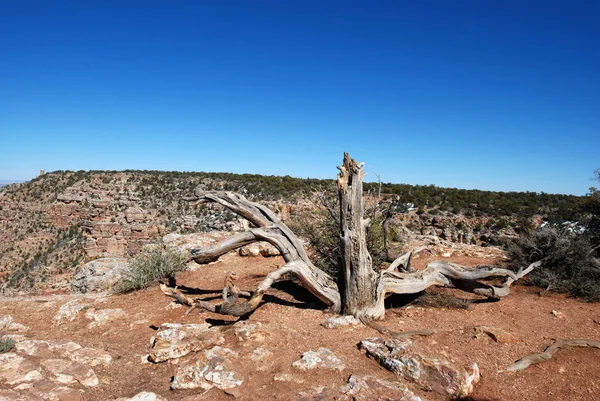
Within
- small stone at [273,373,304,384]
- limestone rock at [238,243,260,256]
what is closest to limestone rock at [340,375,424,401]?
small stone at [273,373,304,384]

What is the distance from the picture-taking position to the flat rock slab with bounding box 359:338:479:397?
3.58 metres

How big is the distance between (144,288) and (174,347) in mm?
3596

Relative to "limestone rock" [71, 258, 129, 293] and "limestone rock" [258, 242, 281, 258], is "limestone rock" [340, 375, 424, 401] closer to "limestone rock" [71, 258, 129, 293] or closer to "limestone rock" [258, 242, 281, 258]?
"limestone rock" [71, 258, 129, 293]

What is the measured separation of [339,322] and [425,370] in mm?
1572

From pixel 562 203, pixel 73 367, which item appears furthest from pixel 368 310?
pixel 562 203

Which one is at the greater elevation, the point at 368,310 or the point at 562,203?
the point at 562,203

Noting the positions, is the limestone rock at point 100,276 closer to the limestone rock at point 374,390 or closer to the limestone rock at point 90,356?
the limestone rock at point 90,356

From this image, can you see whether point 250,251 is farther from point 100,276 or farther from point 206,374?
point 206,374

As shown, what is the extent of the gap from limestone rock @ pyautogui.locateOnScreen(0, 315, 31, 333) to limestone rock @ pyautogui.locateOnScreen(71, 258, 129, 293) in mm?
2255

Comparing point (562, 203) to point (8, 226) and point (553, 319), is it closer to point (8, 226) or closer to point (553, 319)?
point (553, 319)

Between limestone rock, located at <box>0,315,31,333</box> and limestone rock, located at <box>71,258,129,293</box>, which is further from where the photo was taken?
limestone rock, located at <box>71,258,129,293</box>

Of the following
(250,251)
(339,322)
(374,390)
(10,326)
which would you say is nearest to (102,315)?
(10,326)

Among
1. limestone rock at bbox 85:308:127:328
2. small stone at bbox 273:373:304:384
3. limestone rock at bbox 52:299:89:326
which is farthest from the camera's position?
limestone rock at bbox 52:299:89:326

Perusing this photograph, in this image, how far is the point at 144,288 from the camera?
24.2 feet
